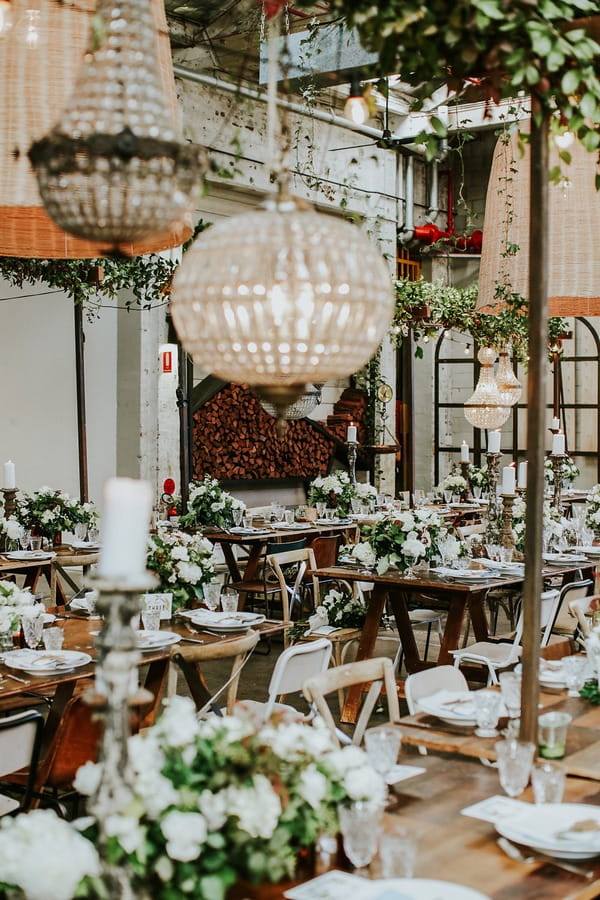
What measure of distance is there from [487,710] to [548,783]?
0.67m

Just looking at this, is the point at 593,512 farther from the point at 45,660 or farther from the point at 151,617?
the point at 45,660

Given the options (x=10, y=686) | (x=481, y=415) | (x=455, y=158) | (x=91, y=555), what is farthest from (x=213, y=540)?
(x=455, y=158)

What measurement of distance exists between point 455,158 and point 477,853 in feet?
52.0

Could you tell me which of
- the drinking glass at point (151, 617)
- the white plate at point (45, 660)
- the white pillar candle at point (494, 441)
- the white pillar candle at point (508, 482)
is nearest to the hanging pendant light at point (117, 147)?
the white plate at point (45, 660)

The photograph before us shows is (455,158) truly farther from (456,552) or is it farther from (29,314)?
(456,552)

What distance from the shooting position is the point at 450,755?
314 centimetres

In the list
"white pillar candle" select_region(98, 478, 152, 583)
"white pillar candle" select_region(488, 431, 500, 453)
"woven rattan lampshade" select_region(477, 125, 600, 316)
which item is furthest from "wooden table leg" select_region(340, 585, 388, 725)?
"white pillar candle" select_region(98, 478, 152, 583)

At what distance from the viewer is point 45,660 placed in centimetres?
429

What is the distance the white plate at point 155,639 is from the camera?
464 cm

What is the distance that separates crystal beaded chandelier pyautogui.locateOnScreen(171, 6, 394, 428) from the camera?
7.44ft

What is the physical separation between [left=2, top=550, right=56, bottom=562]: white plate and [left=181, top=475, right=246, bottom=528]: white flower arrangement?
183 cm

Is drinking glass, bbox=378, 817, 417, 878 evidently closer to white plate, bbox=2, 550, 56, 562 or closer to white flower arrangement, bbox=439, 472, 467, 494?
white plate, bbox=2, 550, 56, 562

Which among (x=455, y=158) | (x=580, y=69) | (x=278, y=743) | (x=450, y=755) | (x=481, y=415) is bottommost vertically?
(x=450, y=755)

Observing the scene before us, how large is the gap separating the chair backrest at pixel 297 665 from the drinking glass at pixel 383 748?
1.60 meters
